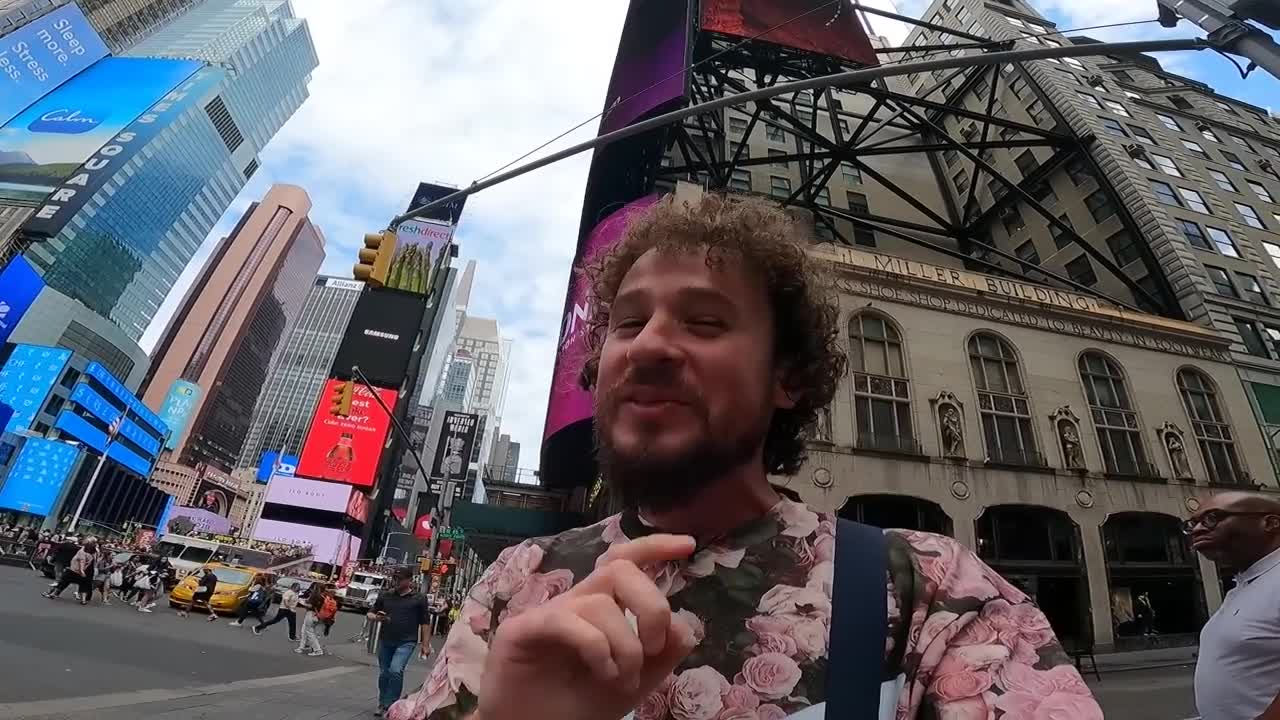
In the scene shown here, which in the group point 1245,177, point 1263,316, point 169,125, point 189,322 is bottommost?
Result: point 1263,316

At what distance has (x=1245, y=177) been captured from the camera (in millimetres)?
28688

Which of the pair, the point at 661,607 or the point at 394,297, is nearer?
the point at 661,607

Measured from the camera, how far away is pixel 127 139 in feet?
299

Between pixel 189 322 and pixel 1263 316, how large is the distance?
181636mm

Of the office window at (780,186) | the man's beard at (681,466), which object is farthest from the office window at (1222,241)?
the man's beard at (681,466)

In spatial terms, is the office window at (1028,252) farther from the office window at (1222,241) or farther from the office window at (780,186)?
the office window at (780,186)

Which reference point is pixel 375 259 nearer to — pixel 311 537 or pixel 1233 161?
pixel 1233 161

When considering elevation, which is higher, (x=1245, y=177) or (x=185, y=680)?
(x=1245, y=177)

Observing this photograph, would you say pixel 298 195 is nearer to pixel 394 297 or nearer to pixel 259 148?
pixel 259 148

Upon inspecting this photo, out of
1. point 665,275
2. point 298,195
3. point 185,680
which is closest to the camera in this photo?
point 665,275

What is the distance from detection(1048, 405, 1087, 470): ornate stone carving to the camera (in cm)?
1595

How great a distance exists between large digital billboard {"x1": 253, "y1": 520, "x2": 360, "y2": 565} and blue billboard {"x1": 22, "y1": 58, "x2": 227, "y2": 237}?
192 feet

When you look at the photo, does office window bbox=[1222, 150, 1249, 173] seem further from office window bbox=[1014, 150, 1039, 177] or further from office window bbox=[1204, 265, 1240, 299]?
office window bbox=[1204, 265, 1240, 299]

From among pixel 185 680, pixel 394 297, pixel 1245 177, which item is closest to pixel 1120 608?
pixel 185 680
